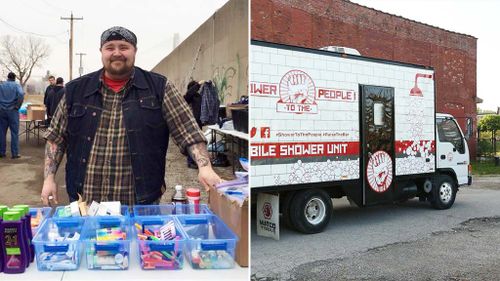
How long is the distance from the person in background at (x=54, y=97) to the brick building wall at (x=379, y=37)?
8.23 m

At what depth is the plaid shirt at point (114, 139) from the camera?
182cm

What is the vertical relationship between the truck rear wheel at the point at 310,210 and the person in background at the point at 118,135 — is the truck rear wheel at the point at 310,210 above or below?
below

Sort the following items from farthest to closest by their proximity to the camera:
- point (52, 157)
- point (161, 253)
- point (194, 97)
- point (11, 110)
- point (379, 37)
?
point (379, 37)
point (194, 97)
point (52, 157)
point (11, 110)
point (161, 253)

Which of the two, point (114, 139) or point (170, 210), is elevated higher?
point (114, 139)

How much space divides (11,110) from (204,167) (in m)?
0.64

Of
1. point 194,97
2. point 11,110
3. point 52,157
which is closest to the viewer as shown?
point 11,110

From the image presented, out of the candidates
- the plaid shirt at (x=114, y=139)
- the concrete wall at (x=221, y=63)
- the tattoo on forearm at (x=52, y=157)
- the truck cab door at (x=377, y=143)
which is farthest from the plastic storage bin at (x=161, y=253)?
the truck cab door at (x=377, y=143)

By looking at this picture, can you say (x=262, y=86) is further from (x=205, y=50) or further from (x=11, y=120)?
(x=11, y=120)

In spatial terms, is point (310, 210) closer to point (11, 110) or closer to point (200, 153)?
point (200, 153)

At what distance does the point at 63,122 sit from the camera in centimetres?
187

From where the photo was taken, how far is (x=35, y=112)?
1.75 m

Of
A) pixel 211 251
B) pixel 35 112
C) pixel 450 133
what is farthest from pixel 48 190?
pixel 450 133

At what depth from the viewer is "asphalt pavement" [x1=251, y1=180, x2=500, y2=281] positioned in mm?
4336

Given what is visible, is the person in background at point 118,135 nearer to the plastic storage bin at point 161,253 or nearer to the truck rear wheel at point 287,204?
the plastic storage bin at point 161,253
